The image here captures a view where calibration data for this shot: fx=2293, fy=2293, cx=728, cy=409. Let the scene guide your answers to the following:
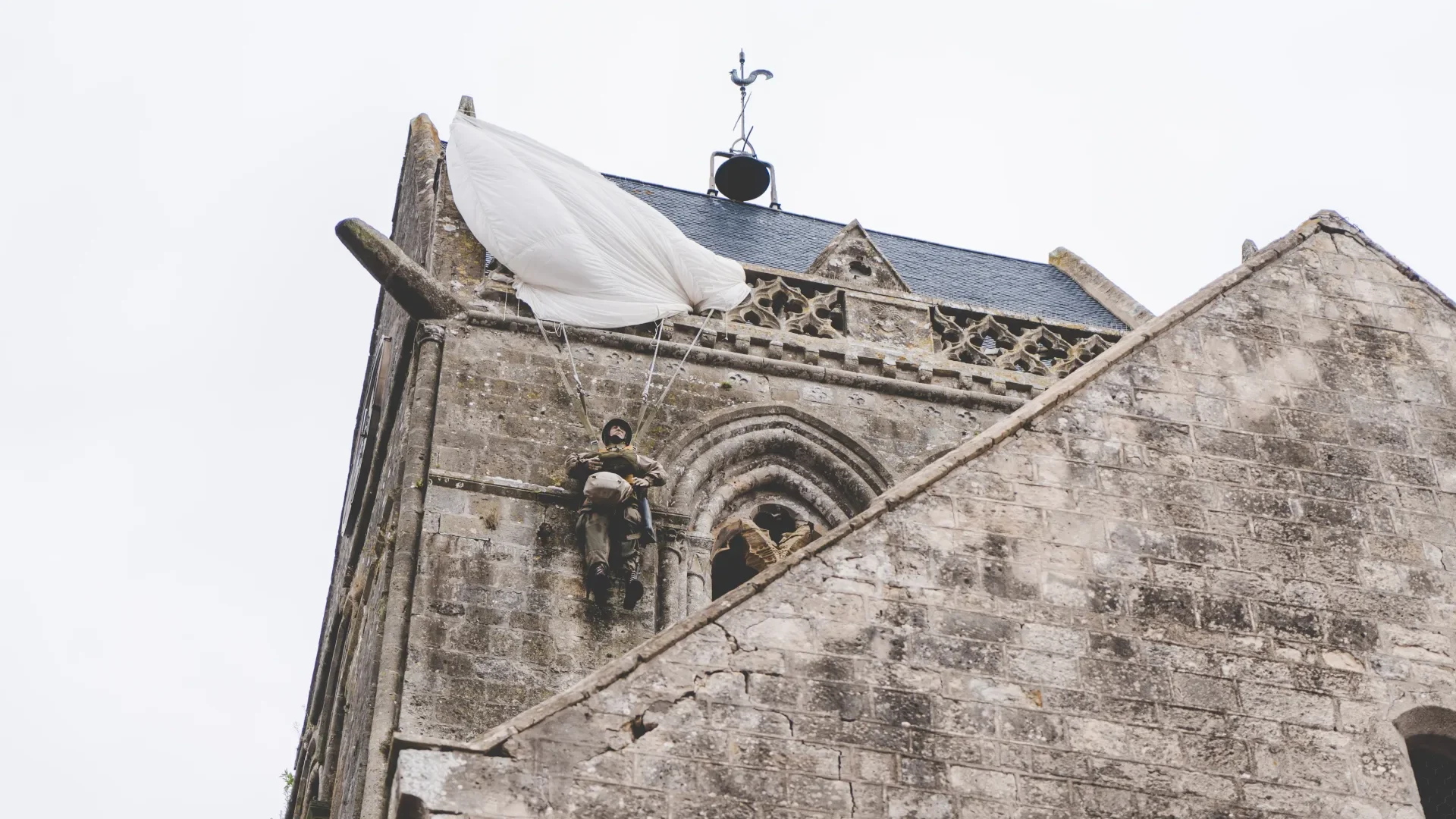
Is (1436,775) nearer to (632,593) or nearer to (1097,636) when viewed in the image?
(1097,636)

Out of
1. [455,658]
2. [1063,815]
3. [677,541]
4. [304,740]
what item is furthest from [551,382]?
[1063,815]

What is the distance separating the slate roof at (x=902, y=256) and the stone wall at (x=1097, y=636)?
9.02m

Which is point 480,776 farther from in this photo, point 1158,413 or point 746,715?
point 1158,413

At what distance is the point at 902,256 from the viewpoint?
63.1 ft

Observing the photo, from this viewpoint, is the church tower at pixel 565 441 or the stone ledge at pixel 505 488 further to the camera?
the stone ledge at pixel 505 488

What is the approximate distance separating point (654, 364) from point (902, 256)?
4783 mm

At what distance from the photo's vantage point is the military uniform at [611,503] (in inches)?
522

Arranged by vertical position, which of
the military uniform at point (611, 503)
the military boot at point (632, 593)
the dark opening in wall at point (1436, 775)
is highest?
the military uniform at point (611, 503)

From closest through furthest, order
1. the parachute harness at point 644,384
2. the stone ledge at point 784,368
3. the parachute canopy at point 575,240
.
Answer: the parachute harness at point 644,384
the stone ledge at point 784,368
the parachute canopy at point 575,240

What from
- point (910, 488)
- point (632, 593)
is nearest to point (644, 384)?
point (632, 593)

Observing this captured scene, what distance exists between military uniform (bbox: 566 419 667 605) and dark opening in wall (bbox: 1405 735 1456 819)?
6.35 meters

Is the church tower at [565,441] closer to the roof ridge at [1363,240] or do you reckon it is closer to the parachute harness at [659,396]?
the parachute harness at [659,396]

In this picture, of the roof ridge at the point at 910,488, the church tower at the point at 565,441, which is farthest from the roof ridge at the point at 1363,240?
the church tower at the point at 565,441

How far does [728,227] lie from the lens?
1877cm
